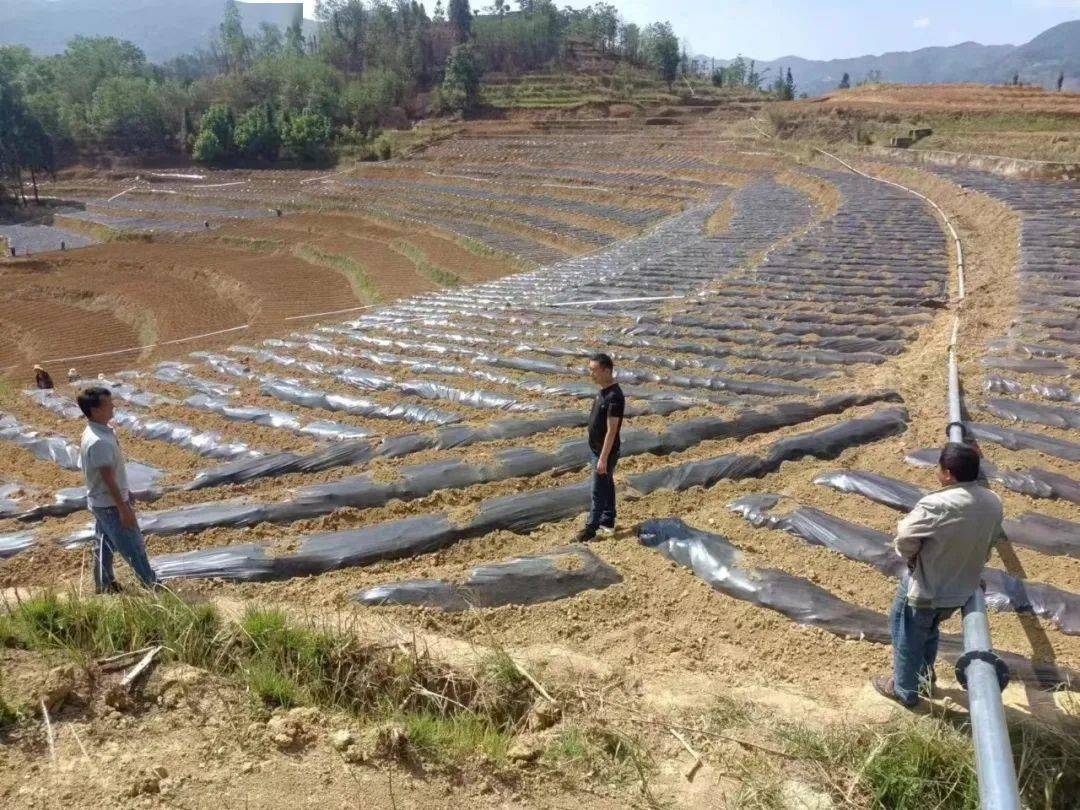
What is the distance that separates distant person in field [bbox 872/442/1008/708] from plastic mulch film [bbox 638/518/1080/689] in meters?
0.51

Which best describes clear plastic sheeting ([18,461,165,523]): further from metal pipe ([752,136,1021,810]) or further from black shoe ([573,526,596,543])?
metal pipe ([752,136,1021,810])

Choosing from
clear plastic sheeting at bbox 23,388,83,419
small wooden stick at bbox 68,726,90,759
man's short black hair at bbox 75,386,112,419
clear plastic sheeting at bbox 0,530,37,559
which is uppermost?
man's short black hair at bbox 75,386,112,419

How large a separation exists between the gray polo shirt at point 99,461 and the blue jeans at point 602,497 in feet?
9.02

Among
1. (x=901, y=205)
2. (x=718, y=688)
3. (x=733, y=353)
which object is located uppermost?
(x=901, y=205)

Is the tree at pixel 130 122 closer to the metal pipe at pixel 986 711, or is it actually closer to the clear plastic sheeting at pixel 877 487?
the clear plastic sheeting at pixel 877 487

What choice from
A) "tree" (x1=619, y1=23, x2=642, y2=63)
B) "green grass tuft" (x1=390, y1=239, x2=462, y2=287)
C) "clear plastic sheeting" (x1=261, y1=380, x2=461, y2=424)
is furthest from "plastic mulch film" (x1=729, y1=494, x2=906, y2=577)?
"tree" (x1=619, y1=23, x2=642, y2=63)

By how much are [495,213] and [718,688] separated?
27003 mm

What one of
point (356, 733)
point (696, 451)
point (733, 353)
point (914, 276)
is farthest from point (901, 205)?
point (356, 733)

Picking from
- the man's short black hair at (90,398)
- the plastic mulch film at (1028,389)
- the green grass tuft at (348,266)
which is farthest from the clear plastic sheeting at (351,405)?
the green grass tuft at (348,266)

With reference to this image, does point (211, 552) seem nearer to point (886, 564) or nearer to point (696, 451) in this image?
point (696, 451)

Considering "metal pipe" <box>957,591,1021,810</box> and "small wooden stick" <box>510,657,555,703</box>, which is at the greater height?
"metal pipe" <box>957,591,1021,810</box>

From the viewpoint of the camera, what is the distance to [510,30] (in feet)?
269

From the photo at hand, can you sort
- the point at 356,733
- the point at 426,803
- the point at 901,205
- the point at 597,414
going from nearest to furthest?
1. the point at 426,803
2. the point at 356,733
3. the point at 597,414
4. the point at 901,205

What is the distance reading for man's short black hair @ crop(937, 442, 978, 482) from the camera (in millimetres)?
2988
